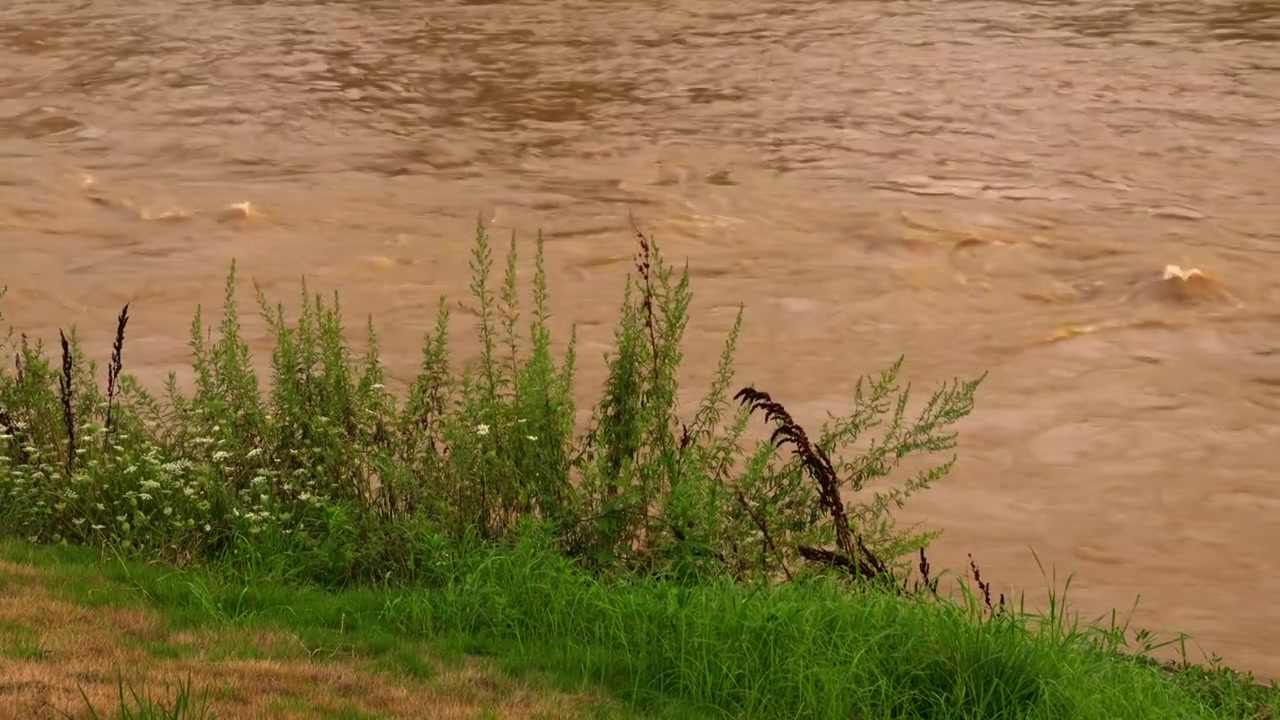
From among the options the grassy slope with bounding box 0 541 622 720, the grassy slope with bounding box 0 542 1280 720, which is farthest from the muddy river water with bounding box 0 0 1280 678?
the grassy slope with bounding box 0 541 622 720

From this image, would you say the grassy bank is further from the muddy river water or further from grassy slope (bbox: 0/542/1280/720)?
the muddy river water

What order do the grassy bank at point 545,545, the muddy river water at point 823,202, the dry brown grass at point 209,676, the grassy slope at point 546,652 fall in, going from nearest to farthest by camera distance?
the dry brown grass at point 209,676, the grassy slope at point 546,652, the grassy bank at point 545,545, the muddy river water at point 823,202

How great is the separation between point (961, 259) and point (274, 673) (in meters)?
8.99

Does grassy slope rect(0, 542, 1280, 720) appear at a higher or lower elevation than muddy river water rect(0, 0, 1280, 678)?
higher

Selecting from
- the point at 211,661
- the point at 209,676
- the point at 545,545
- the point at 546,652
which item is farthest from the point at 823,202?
the point at 209,676

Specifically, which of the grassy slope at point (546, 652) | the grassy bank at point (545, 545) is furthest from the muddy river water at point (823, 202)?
the grassy slope at point (546, 652)

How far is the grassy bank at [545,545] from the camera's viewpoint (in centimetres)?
528

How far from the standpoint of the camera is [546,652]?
550 centimetres

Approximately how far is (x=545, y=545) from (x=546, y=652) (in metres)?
0.82

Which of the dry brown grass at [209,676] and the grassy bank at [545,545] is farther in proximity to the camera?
the grassy bank at [545,545]

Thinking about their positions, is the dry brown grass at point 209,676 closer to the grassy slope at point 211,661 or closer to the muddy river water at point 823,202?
the grassy slope at point 211,661

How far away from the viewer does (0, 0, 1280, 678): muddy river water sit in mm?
9438

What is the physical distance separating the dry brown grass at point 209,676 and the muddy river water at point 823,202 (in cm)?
366

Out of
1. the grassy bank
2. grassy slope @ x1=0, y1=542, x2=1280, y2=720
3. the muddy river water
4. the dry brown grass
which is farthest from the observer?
the muddy river water
